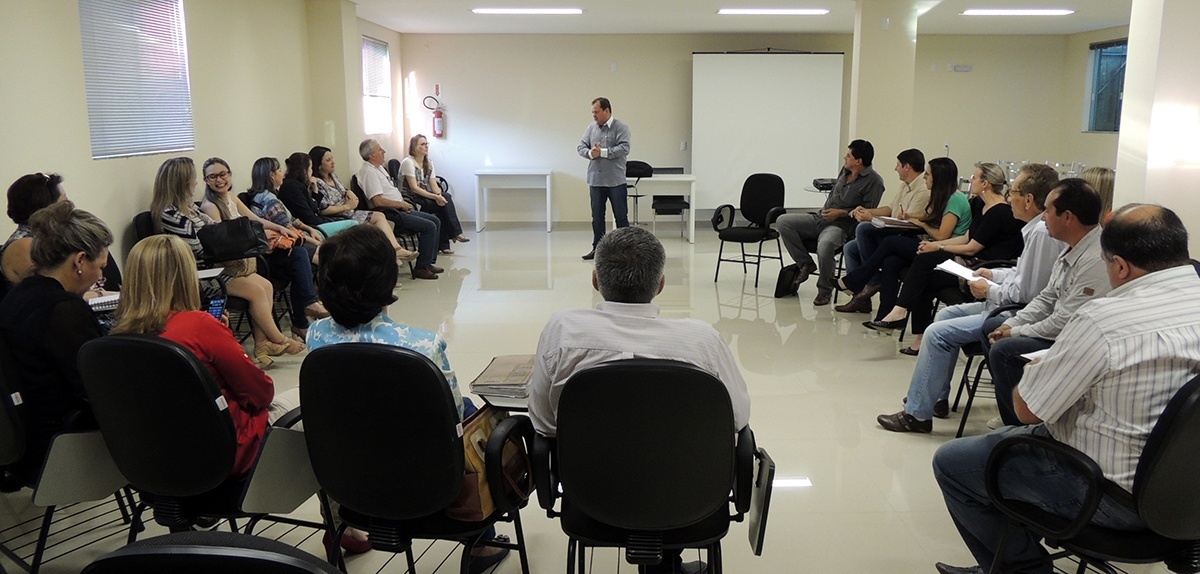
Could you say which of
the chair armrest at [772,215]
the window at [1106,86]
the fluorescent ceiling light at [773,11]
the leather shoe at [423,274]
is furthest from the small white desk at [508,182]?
the window at [1106,86]

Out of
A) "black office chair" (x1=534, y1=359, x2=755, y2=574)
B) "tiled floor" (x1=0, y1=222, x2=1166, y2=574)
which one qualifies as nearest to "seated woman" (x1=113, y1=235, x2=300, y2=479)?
"tiled floor" (x1=0, y1=222, x2=1166, y2=574)

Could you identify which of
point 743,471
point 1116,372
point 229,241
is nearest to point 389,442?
point 743,471

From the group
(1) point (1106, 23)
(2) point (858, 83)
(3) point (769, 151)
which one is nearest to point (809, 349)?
(2) point (858, 83)

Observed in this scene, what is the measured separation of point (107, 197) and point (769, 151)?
8.52m

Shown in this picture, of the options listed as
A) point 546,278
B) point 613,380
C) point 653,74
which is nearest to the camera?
point 613,380

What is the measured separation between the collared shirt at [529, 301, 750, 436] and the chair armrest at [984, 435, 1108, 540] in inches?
26.1

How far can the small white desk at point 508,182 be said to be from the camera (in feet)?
37.0

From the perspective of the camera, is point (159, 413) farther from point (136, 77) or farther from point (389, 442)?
point (136, 77)

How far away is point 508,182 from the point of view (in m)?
11.7

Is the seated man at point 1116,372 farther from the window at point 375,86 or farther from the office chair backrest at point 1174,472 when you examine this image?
the window at point 375,86

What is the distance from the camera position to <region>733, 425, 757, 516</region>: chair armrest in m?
2.13

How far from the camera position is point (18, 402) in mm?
2480

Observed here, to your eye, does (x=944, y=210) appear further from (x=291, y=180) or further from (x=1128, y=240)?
(x=291, y=180)

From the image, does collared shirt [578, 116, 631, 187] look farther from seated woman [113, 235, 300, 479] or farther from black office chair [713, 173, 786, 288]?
seated woman [113, 235, 300, 479]
